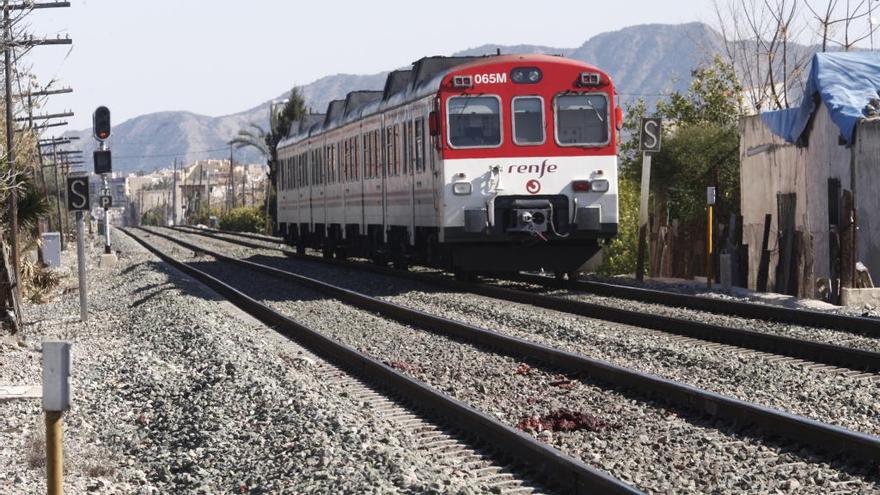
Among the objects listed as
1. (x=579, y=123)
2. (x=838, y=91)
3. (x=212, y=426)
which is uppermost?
(x=838, y=91)

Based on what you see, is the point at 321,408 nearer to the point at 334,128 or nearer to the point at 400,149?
the point at 400,149

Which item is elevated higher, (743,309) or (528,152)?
(528,152)

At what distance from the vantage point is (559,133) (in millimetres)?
20703

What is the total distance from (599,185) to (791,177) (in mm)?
3816

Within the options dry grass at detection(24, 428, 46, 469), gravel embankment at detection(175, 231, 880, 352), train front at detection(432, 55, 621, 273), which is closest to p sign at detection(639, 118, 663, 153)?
train front at detection(432, 55, 621, 273)

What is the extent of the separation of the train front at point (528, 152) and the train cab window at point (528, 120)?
16 millimetres

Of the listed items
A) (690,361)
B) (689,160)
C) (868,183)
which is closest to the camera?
(690,361)

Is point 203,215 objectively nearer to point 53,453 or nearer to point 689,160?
point 689,160

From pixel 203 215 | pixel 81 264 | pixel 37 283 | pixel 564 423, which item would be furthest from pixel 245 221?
pixel 564 423

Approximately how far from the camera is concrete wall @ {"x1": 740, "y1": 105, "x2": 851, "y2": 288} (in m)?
20.5

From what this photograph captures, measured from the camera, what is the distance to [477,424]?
8.55 meters

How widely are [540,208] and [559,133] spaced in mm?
1308

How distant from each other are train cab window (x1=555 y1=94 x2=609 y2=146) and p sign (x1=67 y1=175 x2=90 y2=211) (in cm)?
720

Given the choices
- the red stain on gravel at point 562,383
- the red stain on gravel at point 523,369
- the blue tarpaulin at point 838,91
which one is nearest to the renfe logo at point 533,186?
the blue tarpaulin at point 838,91
